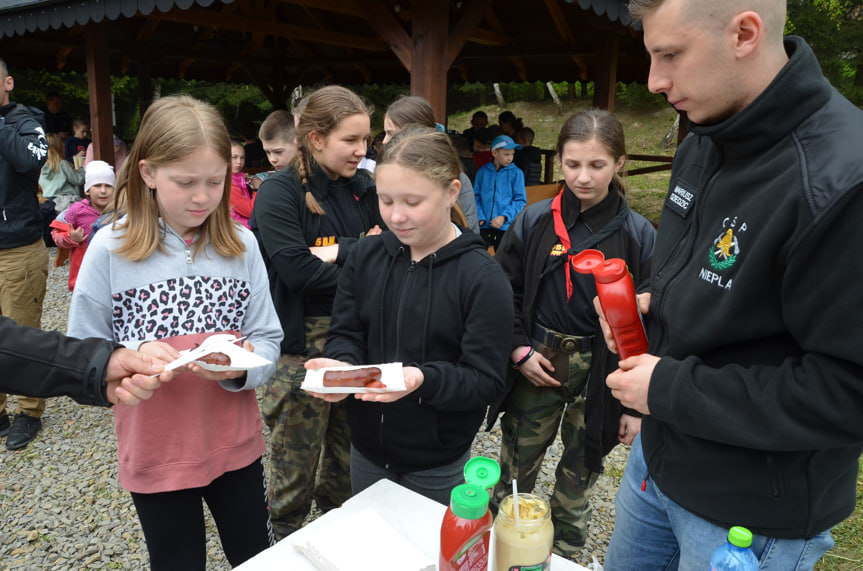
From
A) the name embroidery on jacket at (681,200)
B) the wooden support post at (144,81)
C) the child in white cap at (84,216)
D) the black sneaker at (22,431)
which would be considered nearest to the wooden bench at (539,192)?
the child in white cap at (84,216)

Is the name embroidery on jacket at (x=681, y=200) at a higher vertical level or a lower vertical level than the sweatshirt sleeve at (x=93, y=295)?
higher

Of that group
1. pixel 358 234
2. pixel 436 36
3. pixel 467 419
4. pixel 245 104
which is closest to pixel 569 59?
pixel 436 36

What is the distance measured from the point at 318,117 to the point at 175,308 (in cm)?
111

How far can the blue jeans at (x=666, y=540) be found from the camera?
119 cm

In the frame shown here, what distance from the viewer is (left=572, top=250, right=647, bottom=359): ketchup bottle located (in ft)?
4.57

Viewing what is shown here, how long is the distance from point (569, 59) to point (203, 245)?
10305mm

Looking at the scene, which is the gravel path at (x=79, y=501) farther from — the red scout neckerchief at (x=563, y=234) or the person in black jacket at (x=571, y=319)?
the red scout neckerchief at (x=563, y=234)

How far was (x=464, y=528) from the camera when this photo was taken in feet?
3.64

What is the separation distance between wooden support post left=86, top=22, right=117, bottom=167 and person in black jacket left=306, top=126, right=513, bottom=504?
718cm

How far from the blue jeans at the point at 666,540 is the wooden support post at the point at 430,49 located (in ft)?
14.5

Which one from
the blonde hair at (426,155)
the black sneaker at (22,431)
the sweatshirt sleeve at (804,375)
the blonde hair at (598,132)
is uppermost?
the blonde hair at (598,132)

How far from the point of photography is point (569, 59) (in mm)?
10719

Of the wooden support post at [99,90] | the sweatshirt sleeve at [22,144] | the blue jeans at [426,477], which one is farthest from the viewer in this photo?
the wooden support post at [99,90]

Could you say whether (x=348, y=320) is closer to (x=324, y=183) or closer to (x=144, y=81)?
(x=324, y=183)
